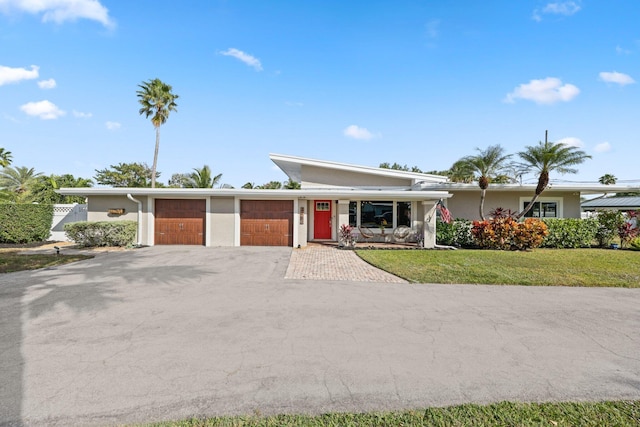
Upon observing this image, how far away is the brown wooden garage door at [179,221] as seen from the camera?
14500 millimetres

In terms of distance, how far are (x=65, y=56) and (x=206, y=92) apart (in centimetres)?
583

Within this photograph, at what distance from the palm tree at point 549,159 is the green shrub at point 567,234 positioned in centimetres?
164

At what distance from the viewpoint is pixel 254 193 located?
13.9m

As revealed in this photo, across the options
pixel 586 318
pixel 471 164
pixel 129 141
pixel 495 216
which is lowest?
pixel 586 318

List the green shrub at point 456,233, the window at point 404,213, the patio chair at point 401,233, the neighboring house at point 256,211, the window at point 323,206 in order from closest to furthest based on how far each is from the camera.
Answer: the neighboring house at point 256,211, the green shrub at point 456,233, the patio chair at point 401,233, the window at point 404,213, the window at point 323,206

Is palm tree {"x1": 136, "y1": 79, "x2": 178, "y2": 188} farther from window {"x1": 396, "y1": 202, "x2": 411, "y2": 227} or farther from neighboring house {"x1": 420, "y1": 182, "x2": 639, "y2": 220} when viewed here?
neighboring house {"x1": 420, "y1": 182, "x2": 639, "y2": 220}

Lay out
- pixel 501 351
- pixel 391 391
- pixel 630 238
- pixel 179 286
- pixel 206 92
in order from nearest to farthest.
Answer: pixel 391 391
pixel 501 351
pixel 179 286
pixel 630 238
pixel 206 92

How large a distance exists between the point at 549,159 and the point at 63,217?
989 inches

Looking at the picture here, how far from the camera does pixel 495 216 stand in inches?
562

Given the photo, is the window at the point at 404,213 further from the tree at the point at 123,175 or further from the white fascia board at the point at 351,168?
the tree at the point at 123,175

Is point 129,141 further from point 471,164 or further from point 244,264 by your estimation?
point 471,164

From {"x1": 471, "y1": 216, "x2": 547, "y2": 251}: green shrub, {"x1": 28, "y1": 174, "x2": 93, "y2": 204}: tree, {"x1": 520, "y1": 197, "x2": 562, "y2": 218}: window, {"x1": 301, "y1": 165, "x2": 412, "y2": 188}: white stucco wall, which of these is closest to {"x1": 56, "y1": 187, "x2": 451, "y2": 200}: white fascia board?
{"x1": 471, "y1": 216, "x2": 547, "y2": 251}: green shrub

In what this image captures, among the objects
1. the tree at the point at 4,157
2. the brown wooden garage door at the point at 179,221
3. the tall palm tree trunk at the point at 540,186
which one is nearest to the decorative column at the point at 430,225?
the tall palm tree trunk at the point at 540,186

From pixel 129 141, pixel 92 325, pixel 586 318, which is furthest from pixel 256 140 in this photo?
pixel 586 318
